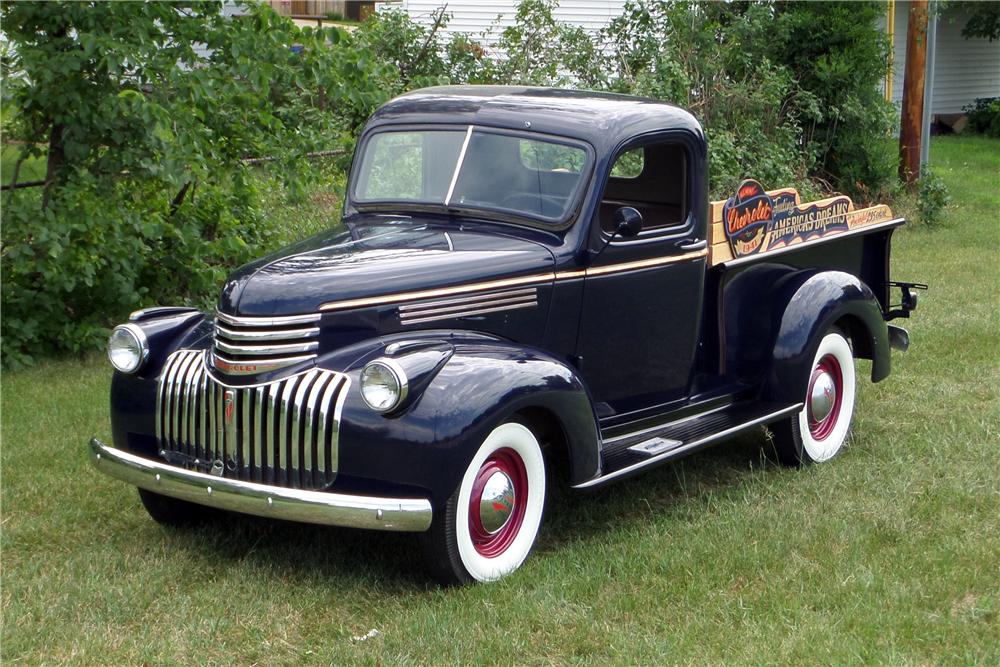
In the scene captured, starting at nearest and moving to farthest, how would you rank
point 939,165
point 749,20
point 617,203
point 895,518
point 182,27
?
point 895,518, point 617,203, point 182,27, point 749,20, point 939,165

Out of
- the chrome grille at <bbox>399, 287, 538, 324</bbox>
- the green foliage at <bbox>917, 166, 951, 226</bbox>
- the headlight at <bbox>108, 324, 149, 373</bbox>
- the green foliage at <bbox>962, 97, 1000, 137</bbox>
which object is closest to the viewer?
the chrome grille at <bbox>399, 287, 538, 324</bbox>

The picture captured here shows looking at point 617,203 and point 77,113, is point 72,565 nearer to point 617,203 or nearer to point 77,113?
point 617,203

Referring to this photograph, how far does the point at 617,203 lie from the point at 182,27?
9.96 feet

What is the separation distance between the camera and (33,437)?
241 inches

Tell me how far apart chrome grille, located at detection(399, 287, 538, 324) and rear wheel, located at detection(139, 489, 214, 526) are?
1.31 m

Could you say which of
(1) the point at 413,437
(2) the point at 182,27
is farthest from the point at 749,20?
(1) the point at 413,437

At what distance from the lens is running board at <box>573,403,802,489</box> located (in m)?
4.80

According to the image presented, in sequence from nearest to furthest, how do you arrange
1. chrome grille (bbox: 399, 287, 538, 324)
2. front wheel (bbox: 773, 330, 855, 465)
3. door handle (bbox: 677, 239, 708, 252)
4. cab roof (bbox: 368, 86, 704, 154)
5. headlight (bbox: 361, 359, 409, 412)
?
headlight (bbox: 361, 359, 409, 412) < chrome grille (bbox: 399, 287, 538, 324) < cab roof (bbox: 368, 86, 704, 154) < door handle (bbox: 677, 239, 708, 252) < front wheel (bbox: 773, 330, 855, 465)

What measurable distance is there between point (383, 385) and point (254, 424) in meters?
0.56

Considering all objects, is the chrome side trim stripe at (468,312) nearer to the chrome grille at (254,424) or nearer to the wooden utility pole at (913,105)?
the chrome grille at (254,424)

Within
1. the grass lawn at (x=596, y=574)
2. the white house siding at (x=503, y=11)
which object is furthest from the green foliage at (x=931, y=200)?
the grass lawn at (x=596, y=574)

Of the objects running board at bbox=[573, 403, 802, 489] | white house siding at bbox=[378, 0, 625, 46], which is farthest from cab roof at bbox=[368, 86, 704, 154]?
white house siding at bbox=[378, 0, 625, 46]

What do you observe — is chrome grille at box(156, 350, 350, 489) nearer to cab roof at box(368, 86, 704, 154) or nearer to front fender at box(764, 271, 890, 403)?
cab roof at box(368, 86, 704, 154)

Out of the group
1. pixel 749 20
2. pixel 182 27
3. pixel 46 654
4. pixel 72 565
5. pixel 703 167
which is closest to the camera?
pixel 46 654
